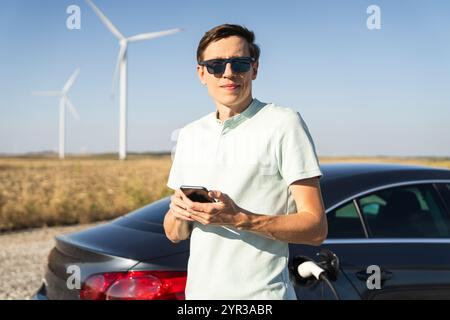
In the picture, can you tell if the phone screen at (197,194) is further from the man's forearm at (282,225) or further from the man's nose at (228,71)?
the man's nose at (228,71)

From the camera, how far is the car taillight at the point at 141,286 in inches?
98.0

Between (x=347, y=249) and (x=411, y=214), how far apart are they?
763mm

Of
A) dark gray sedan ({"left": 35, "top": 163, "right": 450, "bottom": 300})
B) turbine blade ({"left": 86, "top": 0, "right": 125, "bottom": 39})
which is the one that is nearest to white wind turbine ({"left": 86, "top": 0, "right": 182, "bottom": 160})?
turbine blade ({"left": 86, "top": 0, "right": 125, "bottom": 39})

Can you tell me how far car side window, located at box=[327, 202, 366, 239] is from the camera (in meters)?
2.98

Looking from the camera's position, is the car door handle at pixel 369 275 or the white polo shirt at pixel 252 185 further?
the car door handle at pixel 369 275

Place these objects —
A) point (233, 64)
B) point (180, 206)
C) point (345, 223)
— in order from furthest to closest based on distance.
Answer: point (345, 223) → point (233, 64) → point (180, 206)

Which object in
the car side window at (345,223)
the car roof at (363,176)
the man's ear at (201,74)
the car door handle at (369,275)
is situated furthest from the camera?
the car roof at (363,176)

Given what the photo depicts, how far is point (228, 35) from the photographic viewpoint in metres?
1.84

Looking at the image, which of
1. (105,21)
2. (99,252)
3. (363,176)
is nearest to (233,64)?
(99,252)

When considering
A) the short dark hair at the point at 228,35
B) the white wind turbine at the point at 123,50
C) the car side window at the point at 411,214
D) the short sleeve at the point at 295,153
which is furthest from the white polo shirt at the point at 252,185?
the white wind turbine at the point at 123,50

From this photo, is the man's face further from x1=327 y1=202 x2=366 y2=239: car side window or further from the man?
x1=327 y1=202 x2=366 y2=239: car side window

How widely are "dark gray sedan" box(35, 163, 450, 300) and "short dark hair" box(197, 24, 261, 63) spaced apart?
1111mm

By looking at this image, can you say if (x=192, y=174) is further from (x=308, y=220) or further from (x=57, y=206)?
(x=57, y=206)

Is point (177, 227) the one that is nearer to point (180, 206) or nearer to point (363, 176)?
point (180, 206)
